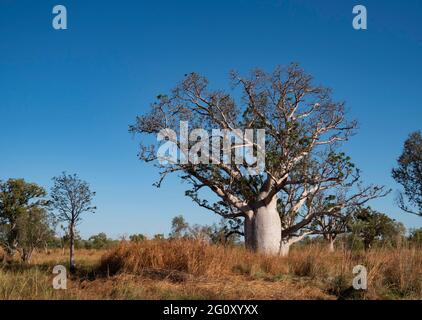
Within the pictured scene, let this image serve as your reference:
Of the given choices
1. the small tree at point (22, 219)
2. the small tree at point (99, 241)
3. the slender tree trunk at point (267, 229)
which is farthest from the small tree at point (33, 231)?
the slender tree trunk at point (267, 229)

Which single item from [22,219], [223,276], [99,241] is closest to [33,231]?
[22,219]

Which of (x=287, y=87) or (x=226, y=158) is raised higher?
(x=287, y=87)

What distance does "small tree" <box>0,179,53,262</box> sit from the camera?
28.6 m

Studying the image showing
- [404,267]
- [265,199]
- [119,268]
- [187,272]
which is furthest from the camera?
[265,199]

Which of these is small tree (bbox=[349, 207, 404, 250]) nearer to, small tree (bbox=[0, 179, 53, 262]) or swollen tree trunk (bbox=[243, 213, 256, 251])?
swollen tree trunk (bbox=[243, 213, 256, 251])

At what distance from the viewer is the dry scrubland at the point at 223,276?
24.9 feet

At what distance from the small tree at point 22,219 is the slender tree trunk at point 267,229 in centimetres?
1473

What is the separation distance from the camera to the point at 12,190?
3472 centimetres

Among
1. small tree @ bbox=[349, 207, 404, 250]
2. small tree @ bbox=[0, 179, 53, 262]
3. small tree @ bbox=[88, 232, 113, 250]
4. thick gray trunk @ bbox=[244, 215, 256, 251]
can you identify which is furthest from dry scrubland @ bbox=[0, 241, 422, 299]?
small tree @ bbox=[88, 232, 113, 250]

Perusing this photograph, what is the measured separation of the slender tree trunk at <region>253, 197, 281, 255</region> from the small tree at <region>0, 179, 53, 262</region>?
14.7 m
